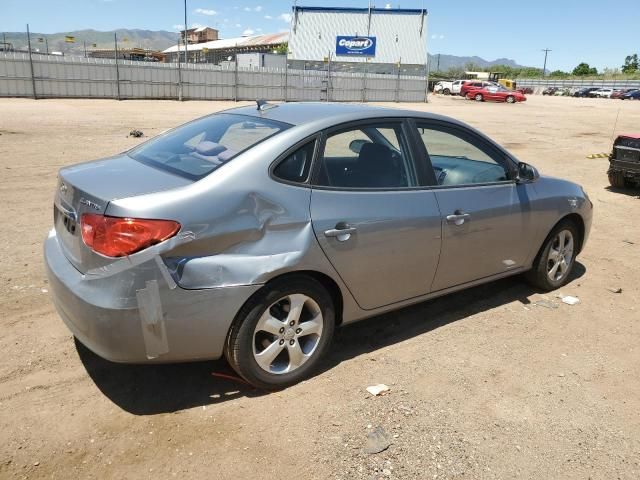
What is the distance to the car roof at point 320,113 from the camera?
3436 millimetres

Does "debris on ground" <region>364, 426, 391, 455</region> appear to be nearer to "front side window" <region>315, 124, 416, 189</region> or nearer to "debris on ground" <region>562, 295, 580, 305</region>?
"front side window" <region>315, 124, 416, 189</region>

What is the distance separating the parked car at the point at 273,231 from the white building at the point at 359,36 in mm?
56321

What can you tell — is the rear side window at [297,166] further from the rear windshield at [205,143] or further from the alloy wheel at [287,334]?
the alloy wheel at [287,334]

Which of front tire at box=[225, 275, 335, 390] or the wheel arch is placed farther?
the wheel arch

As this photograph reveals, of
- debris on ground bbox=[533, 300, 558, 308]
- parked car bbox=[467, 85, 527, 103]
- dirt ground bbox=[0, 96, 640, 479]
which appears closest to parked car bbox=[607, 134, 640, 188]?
dirt ground bbox=[0, 96, 640, 479]

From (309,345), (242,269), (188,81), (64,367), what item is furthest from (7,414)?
(188,81)

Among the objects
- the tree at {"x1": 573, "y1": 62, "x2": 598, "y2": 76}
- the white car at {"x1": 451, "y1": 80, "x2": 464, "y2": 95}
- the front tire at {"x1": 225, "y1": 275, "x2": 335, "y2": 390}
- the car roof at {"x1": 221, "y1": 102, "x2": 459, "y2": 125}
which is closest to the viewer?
the front tire at {"x1": 225, "y1": 275, "x2": 335, "y2": 390}

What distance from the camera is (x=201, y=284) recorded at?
2785 millimetres

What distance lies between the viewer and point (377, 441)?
9.37 ft

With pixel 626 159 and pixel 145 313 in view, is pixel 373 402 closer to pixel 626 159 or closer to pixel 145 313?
pixel 145 313

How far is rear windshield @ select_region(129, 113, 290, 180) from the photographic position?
3.13 metres

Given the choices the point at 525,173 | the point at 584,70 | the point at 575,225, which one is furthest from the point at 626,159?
the point at 584,70

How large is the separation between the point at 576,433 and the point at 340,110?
2372 millimetres

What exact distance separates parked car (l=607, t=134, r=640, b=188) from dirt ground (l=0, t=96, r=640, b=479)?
4.83m
